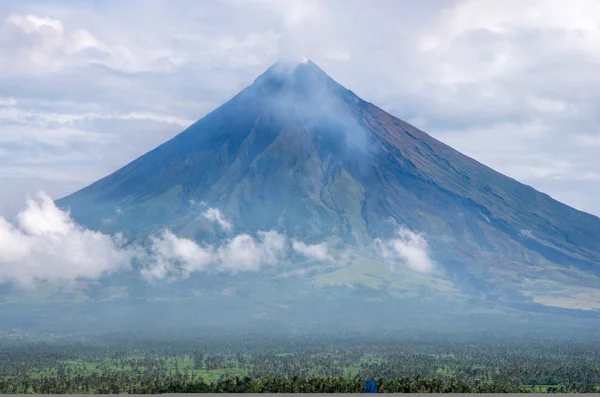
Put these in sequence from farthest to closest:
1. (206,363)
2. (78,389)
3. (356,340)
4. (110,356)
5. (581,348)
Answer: (356,340), (581,348), (110,356), (206,363), (78,389)

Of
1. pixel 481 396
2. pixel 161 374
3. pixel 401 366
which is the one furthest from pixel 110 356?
pixel 481 396

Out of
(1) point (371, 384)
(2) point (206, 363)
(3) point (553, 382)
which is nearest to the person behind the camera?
(1) point (371, 384)

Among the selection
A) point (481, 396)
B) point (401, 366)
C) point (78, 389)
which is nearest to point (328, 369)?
point (401, 366)

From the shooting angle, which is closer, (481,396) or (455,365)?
(481,396)

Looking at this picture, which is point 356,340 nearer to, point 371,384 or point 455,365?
point 455,365

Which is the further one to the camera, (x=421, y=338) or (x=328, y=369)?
(x=421, y=338)

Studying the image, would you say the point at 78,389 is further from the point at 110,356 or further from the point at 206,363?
the point at 110,356
